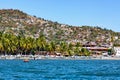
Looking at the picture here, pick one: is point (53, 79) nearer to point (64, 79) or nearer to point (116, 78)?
point (64, 79)

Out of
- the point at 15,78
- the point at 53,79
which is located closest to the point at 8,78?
the point at 15,78

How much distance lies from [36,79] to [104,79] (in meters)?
11.7

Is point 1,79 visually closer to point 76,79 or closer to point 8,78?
point 8,78

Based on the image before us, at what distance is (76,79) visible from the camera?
90062 mm

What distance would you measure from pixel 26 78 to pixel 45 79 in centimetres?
325

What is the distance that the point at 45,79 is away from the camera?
8912 cm

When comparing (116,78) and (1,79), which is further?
(116,78)

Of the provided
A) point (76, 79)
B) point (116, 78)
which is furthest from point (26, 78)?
point (116, 78)

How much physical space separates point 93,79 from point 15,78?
13.2 metres

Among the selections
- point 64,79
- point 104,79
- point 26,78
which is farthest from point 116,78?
point 26,78

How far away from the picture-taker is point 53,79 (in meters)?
89.0

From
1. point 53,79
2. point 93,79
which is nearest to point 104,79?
point 93,79

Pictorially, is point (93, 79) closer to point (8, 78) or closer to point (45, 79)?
point (45, 79)

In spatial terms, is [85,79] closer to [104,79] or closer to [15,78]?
[104,79]
